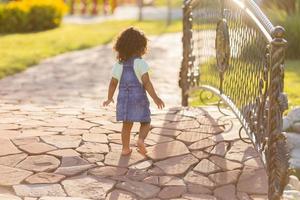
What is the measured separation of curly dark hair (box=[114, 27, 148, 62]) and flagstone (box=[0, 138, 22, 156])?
4.60 ft

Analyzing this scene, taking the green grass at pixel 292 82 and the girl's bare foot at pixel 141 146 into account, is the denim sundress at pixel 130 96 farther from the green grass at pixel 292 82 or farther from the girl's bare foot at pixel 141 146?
the green grass at pixel 292 82

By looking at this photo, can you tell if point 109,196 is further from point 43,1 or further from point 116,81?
point 43,1

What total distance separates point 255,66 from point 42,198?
88.4 inches

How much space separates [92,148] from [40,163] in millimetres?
647

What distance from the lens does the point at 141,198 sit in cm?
468

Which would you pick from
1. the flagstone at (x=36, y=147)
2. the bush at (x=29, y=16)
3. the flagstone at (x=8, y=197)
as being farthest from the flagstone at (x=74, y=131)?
the bush at (x=29, y=16)

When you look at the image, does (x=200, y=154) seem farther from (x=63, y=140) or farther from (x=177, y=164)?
(x=63, y=140)

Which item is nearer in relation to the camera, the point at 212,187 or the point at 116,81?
the point at 212,187

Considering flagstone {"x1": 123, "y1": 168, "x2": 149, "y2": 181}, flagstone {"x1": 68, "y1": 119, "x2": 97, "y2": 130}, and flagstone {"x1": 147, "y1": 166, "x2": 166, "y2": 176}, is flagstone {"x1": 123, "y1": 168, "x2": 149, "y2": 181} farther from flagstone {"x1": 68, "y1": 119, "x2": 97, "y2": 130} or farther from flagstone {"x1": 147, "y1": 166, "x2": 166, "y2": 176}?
flagstone {"x1": 68, "y1": 119, "x2": 97, "y2": 130}

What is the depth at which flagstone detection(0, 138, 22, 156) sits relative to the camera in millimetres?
5566

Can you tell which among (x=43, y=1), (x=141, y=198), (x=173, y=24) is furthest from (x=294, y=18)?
(x=141, y=198)

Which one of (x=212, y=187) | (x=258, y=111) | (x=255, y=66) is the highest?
(x=255, y=66)

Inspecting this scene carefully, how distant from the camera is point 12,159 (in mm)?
5391

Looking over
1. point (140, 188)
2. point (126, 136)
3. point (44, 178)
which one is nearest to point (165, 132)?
point (126, 136)
